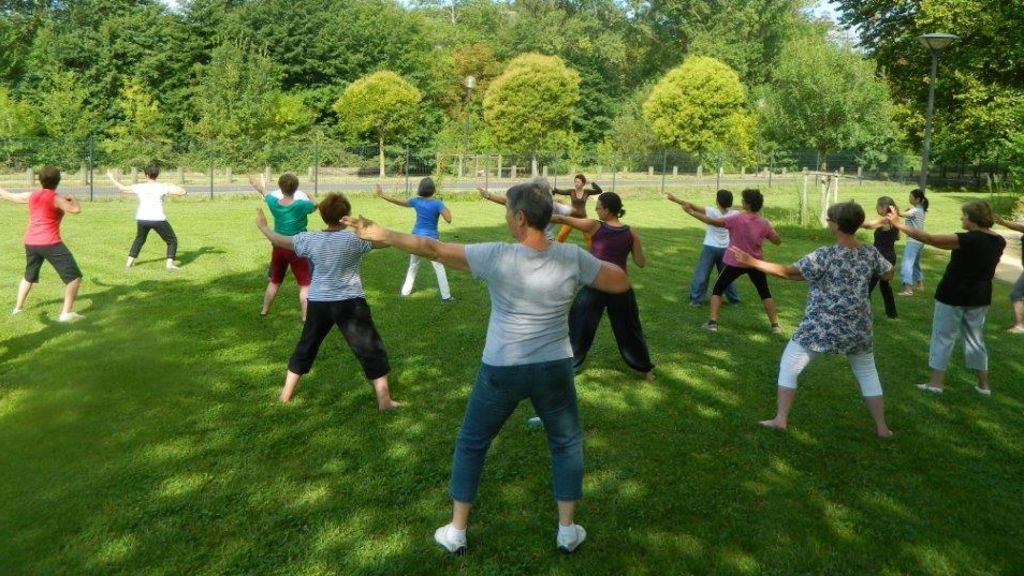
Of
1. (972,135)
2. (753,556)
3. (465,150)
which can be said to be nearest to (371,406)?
(753,556)

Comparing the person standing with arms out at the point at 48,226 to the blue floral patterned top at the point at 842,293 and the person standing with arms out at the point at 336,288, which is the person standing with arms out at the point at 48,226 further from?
the blue floral patterned top at the point at 842,293

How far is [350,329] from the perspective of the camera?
19.2ft

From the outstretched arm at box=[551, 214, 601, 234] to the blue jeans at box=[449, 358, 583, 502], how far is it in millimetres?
1985

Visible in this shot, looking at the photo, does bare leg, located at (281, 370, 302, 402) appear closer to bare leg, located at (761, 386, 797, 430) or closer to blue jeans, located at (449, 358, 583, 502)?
blue jeans, located at (449, 358, 583, 502)

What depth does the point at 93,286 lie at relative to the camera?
1062cm

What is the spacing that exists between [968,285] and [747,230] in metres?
2.50

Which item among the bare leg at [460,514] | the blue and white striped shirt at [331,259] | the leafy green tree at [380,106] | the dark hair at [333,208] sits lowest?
the bare leg at [460,514]

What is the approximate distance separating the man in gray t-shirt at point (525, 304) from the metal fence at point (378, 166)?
2411cm

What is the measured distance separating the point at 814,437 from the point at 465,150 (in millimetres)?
40954

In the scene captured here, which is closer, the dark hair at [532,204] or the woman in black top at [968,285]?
the dark hair at [532,204]

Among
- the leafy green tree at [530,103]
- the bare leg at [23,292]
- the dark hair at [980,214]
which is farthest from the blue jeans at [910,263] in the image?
the leafy green tree at [530,103]

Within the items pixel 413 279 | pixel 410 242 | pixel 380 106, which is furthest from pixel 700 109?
pixel 410 242

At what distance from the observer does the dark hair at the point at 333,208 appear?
5.60 m

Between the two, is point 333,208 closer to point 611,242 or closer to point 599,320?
point 611,242
